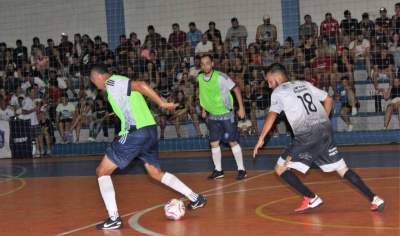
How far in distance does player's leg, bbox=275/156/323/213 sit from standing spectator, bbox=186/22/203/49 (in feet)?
52.3

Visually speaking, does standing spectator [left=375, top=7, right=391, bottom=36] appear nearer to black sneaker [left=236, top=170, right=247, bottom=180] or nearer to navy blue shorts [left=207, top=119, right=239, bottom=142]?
navy blue shorts [left=207, top=119, right=239, bottom=142]

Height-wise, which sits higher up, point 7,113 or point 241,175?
point 7,113

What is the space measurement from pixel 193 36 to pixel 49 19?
8.11m

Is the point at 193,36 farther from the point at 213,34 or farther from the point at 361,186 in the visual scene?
the point at 361,186

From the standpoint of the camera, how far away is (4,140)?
25094mm

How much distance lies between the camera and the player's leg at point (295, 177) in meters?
9.96

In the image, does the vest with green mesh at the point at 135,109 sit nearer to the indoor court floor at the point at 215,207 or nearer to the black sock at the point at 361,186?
the indoor court floor at the point at 215,207

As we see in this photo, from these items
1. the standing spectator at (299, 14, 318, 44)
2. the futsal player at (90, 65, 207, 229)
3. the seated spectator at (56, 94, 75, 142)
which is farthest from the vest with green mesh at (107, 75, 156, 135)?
the seated spectator at (56, 94, 75, 142)

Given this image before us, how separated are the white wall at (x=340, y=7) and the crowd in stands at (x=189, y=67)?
1283mm

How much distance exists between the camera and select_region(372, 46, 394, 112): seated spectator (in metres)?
22.0

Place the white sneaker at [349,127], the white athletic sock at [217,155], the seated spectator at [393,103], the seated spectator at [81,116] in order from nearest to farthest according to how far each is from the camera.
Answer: the white athletic sock at [217,155], the seated spectator at [393,103], the white sneaker at [349,127], the seated spectator at [81,116]

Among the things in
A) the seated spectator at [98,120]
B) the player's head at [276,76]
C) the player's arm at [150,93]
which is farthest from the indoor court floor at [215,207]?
the seated spectator at [98,120]

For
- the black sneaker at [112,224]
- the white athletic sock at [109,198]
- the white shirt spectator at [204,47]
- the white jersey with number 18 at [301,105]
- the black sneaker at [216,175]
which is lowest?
the black sneaker at [216,175]

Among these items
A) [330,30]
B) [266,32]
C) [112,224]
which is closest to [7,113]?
[266,32]
